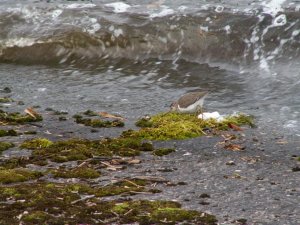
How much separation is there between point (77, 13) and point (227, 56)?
5.94 meters

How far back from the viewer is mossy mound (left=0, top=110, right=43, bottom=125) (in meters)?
13.1

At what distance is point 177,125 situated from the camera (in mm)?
12266

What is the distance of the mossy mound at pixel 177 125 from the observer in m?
11.9

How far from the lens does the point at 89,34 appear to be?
2123 cm

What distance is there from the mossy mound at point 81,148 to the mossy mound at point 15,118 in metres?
1.92

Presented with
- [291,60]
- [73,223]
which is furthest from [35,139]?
[291,60]

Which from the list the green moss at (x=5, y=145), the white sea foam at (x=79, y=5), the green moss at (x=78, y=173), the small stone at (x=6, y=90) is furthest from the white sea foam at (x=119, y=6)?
the green moss at (x=78, y=173)

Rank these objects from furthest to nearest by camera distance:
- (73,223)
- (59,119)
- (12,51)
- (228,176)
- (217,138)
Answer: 1. (12,51)
2. (59,119)
3. (217,138)
4. (228,176)
5. (73,223)

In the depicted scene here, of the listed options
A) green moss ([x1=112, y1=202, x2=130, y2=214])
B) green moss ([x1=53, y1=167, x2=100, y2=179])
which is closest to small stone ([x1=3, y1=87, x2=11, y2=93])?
green moss ([x1=53, y1=167, x2=100, y2=179])

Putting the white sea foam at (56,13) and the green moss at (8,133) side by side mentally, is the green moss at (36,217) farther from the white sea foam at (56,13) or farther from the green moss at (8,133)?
the white sea foam at (56,13)

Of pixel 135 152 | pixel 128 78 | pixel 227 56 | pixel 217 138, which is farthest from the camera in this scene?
pixel 227 56

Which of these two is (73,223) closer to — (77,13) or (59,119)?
(59,119)

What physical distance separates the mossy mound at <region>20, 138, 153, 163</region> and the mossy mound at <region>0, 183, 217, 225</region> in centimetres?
196

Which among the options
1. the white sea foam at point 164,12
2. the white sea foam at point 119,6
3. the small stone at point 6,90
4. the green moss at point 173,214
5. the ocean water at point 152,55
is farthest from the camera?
the white sea foam at point 119,6
